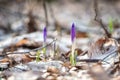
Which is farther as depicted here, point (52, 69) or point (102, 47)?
point (102, 47)

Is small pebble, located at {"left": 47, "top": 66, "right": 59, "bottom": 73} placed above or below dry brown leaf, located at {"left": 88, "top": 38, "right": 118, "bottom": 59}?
below

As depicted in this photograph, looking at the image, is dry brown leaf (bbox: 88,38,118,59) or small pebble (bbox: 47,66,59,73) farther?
dry brown leaf (bbox: 88,38,118,59)

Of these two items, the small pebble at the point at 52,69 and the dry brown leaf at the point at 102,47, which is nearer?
the small pebble at the point at 52,69

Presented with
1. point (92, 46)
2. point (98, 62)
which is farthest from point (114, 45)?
point (98, 62)

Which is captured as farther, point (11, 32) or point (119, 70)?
point (11, 32)

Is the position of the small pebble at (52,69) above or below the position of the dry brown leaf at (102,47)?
below

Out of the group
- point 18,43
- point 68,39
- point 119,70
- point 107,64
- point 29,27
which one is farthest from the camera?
point 29,27

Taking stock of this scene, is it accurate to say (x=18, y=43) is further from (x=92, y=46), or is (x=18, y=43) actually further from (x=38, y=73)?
(x=38, y=73)

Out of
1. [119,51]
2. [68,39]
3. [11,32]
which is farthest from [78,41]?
[119,51]

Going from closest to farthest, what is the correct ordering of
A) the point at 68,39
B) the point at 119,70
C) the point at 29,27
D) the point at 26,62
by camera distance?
the point at 119,70 → the point at 26,62 → the point at 68,39 → the point at 29,27

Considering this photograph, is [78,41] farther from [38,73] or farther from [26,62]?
[38,73]
